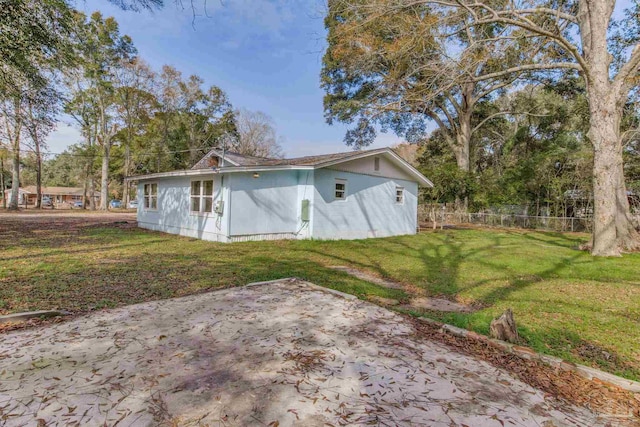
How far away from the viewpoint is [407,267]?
25.1 feet

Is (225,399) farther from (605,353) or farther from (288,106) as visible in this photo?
(288,106)

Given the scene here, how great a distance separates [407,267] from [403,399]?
5570 mm

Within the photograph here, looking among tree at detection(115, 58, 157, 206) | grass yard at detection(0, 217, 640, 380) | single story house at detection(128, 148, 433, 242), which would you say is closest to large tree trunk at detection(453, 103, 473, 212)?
single story house at detection(128, 148, 433, 242)

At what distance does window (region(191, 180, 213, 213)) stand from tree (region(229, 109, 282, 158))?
87.9 feet

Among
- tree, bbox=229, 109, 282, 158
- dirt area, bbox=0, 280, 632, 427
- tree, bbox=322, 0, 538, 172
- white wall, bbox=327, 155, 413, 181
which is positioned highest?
tree, bbox=229, 109, 282, 158

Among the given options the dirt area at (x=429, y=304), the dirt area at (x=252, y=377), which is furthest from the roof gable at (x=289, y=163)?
the dirt area at (x=252, y=377)

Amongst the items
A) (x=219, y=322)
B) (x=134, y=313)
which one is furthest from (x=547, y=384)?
(x=134, y=313)

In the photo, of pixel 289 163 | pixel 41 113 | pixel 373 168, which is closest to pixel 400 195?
pixel 373 168

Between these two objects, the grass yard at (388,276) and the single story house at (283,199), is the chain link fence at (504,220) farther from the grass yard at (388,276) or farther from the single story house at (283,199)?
the grass yard at (388,276)

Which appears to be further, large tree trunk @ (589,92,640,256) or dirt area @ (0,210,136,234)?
dirt area @ (0,210,136,234)

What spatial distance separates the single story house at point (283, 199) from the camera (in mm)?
10609

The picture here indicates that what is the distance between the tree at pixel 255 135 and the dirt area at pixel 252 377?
118ft

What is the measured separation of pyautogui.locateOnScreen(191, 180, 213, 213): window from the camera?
1130cm

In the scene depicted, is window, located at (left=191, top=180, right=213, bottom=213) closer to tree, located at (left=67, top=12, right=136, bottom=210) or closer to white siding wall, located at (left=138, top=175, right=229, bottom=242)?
white siding wall, located at (left=138, top=175, right=229, bottom=242)
